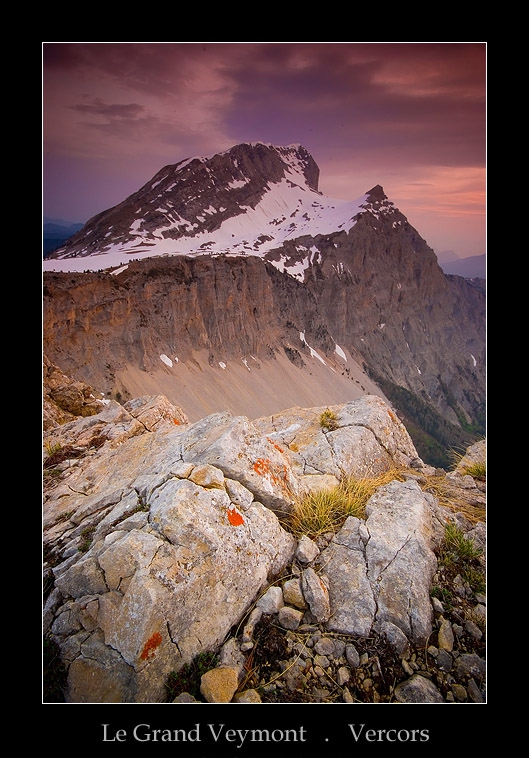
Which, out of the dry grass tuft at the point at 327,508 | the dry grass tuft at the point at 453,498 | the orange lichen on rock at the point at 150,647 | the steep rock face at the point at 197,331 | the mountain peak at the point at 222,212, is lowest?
the orange lichen on rock at the point at 150,647

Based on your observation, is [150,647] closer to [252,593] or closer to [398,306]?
[252,593]

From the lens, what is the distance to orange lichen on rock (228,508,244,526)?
10.8 feet

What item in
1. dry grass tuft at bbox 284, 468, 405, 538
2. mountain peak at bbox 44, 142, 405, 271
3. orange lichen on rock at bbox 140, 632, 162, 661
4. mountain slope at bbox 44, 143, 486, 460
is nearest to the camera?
orange lichen on rock at bbox 140, 632, 162, 661

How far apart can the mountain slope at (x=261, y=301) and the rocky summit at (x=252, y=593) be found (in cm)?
2819

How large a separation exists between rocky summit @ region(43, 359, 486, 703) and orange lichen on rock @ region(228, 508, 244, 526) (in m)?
0.01

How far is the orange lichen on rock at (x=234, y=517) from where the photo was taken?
10.8 ft

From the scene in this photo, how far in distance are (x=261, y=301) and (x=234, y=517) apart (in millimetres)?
87593

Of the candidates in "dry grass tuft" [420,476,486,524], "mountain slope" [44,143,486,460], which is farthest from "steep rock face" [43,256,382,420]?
"dry grass tuft" [420,476,486,524]

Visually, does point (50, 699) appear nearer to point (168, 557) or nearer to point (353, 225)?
point (168, 557)

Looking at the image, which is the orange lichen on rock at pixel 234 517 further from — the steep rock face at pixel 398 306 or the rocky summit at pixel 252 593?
the steep rock face at pixel 398 306

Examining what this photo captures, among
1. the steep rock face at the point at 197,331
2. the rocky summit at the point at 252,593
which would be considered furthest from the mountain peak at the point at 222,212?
the rocky summit at the point at 252,593

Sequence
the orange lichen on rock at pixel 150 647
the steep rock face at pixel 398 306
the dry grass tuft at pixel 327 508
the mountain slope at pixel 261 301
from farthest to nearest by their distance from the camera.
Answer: the steep rock face at pixel 398 306 < the mountain slope at pixel 261 301 < the dry grass tuft at pixel 327 508 < the orange lichen on rock at pixel 150 647

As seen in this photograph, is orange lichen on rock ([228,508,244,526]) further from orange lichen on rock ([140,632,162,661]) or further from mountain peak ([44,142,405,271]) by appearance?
mountain peak ([44,142,405,271])

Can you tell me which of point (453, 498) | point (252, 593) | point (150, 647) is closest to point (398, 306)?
point (453, 498)
